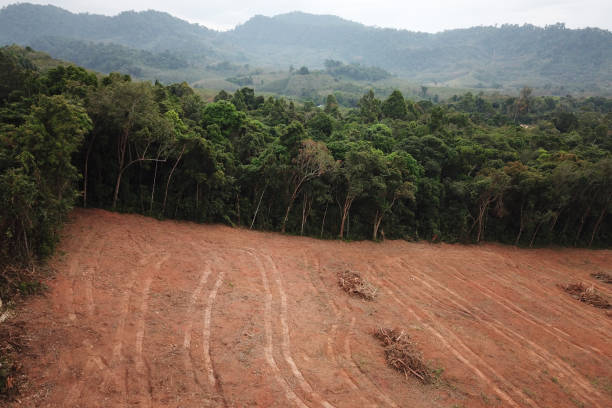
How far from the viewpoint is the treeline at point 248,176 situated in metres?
11.5

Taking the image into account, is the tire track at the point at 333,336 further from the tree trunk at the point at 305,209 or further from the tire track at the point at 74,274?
the tire track at the point at 74,274

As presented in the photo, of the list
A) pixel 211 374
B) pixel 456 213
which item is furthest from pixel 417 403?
pixel 456 213

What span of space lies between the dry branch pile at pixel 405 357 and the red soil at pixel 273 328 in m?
0.29

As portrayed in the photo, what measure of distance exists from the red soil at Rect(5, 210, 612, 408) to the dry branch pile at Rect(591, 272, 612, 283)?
2102 mm

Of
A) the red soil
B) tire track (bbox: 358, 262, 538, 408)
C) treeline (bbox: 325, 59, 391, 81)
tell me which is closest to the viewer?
the red soil

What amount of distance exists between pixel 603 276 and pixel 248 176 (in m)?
21.7

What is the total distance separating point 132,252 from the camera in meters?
13.4

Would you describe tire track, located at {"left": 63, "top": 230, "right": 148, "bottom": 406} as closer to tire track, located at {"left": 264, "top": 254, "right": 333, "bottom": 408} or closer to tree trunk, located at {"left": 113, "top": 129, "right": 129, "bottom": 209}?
tire track, located at {"left": 264, "top": 254, "right": 333, "bottom": 408}

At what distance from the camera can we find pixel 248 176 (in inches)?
801

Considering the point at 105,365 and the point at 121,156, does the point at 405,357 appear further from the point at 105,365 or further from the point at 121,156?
the point at 121,156

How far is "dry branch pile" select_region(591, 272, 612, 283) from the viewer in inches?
795

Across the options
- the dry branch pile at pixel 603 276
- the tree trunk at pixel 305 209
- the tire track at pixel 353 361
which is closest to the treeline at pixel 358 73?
the tree trunk at pixel 305 209

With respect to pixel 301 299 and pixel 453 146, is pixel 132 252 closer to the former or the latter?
pixel 301 299

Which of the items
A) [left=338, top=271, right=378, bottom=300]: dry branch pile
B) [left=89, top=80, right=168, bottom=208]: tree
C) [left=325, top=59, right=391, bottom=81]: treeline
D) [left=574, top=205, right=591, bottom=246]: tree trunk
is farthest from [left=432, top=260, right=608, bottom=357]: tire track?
[left=325, top=59, right=391, bottom=81]: treeline
